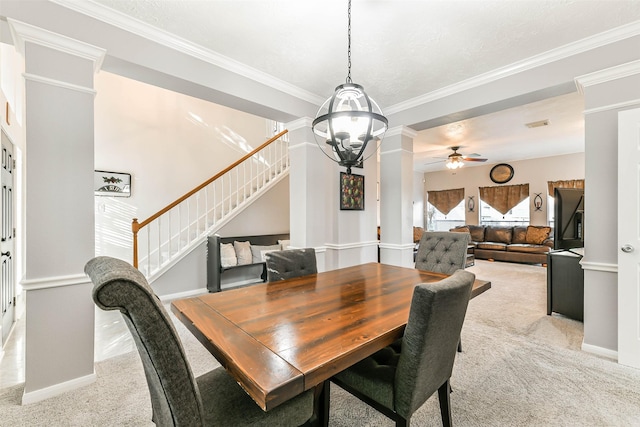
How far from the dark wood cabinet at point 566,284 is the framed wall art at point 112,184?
19.2 feet

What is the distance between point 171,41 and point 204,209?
278 centimetres

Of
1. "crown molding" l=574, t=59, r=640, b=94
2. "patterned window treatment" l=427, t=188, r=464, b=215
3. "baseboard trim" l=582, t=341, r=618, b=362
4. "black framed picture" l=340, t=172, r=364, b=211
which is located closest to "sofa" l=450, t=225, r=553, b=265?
"patterned window treatment" l=427, t=188, r=464, b=215

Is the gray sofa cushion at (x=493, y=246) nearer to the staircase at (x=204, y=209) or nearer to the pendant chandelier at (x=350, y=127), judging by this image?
the staircase at (x=204, y=209)

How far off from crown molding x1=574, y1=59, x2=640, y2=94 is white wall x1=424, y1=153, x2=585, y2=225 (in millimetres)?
5611

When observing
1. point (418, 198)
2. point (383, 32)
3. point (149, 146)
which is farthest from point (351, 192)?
point (418, 198)

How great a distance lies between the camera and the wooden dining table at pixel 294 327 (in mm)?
915

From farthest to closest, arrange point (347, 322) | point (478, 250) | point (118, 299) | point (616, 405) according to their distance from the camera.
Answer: point (478, 250) → point (616, 405) → point (347, 322) → point (118, 299)

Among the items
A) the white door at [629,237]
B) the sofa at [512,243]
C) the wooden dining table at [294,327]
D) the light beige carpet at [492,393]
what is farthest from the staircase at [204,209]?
the sofa at [512,243]

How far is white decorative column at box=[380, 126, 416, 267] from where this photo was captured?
3927 millimetres

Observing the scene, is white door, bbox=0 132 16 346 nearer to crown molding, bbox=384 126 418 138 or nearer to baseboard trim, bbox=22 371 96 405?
baseboard trim, bbox=22 371 96 405

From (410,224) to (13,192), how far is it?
15.6ft

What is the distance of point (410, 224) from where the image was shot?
410 centimetres

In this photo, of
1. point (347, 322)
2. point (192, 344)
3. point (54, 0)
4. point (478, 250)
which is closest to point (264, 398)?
point (347, 322)

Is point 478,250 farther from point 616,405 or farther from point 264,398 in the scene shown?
point 264,398
